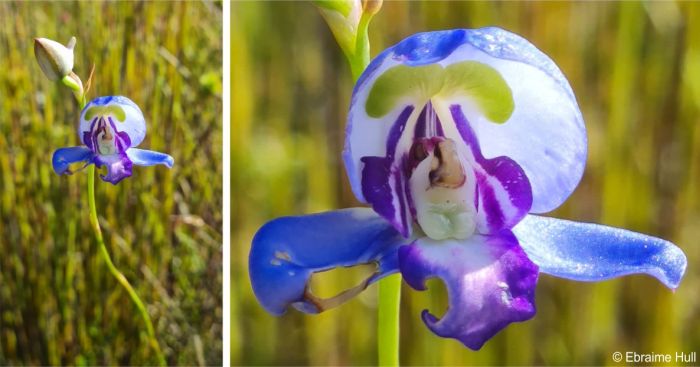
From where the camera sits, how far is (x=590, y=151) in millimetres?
1311

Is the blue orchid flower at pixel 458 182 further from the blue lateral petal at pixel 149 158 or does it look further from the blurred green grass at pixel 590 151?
the blue lateral petal at pixel 149 158

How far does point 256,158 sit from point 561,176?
0.79 metres

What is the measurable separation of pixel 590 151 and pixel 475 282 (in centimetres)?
75

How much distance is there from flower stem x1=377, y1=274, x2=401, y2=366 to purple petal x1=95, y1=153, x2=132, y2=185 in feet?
2.37

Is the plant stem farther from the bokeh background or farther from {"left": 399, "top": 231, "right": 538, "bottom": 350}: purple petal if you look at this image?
the bokeh background

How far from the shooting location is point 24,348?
5.00 ft

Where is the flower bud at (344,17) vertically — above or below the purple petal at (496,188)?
above

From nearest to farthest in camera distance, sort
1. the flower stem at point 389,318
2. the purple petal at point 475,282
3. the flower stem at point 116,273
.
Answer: the purple petal at point 475,282 → the flower stem at point 389,318 → the flower stem at point 116,273

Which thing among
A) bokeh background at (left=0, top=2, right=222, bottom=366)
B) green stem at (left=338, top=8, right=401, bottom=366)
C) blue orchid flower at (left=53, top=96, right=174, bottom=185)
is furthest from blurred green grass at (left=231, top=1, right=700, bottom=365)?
green stem at (left=338, top=8, right=401, bottom=366)

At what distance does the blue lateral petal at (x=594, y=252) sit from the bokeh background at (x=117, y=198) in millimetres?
808

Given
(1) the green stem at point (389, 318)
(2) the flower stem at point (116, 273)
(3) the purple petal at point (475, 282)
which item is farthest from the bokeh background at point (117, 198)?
(3) the purple petal at point (475, 282)

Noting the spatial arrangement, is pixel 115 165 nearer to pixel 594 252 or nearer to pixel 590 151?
pixel 590 151

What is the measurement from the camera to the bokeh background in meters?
1.43

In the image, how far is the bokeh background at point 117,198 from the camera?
143cm
